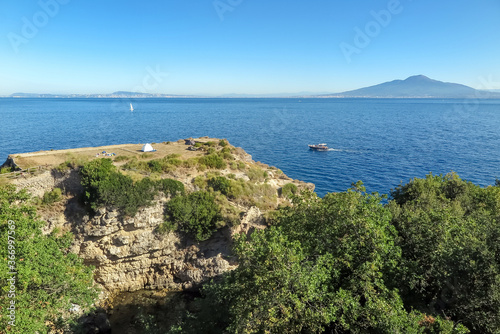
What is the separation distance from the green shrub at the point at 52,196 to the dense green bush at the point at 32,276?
1536cm

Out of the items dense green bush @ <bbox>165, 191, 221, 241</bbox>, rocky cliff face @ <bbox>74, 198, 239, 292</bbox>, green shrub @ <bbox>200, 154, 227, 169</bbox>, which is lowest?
rocky cliff face @ <bbox>74, 198, 239, 292</bbox>

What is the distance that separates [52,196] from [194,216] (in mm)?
17300

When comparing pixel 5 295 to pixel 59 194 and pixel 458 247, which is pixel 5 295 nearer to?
pixel 59 194

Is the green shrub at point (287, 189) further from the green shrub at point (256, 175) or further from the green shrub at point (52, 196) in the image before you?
the green shrub at point (52, 196)

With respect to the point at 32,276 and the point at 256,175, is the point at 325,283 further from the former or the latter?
the point at 256,175

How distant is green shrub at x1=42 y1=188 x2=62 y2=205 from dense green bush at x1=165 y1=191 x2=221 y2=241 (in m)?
13.3

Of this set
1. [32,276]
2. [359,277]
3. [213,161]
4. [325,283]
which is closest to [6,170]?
[213,161]

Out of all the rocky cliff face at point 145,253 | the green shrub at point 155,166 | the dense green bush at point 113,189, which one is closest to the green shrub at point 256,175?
the rocky cliff face at point 145,253

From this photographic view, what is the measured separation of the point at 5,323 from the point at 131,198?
17255 mm

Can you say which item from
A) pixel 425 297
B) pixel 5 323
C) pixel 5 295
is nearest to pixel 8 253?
pixel 5 295

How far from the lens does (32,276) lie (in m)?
16.8

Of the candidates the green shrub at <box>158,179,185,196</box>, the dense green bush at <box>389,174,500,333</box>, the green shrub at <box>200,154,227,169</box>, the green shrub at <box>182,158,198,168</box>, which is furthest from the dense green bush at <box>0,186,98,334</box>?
the green shrub at <box>200,154,227,169</box>

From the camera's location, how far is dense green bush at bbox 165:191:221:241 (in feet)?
106

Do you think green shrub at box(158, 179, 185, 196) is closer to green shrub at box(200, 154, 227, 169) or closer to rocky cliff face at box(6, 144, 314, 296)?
rocky cliff face at box(6, 144, 314, 296)
